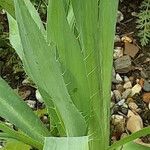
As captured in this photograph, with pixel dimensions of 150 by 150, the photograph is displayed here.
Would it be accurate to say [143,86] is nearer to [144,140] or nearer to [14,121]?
[144,140]

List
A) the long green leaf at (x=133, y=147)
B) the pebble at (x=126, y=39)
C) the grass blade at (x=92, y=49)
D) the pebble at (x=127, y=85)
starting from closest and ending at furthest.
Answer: the grass blade at (x=92, y=49) → the long green leaf at (x=133, y=147) → the pebble at (x=127, y=85) → the pebble at (x=126, y=39)

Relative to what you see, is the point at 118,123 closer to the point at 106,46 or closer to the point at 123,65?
the point at 123,65

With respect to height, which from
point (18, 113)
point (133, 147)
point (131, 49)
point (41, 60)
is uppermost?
point (131, 49)

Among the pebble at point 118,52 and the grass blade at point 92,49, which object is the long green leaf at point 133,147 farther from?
the pebble at point 118,52

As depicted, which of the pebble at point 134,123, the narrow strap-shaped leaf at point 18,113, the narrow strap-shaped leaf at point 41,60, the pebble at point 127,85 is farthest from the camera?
the pebble at point 127,85

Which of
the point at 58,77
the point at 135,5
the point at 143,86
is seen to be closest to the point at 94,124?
the point at 58,77

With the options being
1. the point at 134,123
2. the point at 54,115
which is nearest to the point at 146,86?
the point at 134,123

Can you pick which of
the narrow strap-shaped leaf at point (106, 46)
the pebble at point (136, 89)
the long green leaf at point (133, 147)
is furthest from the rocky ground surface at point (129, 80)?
the narrow strap-shaped leaf at point (106, 46)
